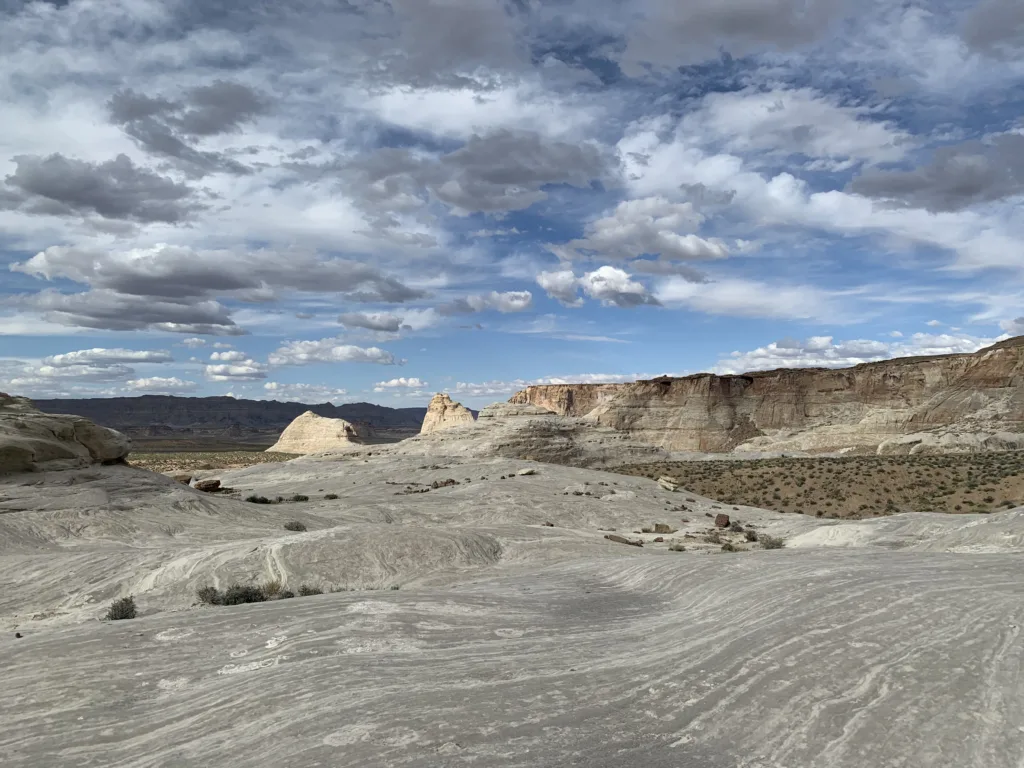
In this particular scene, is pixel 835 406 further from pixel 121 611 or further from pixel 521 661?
pixel 121 611

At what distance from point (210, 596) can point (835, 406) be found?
84.0 m

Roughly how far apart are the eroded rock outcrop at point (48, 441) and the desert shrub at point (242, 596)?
16290mm

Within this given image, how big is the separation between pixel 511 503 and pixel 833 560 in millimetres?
19235

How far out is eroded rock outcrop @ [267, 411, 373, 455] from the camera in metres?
113

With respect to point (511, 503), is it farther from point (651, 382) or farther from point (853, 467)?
point (651, 382)

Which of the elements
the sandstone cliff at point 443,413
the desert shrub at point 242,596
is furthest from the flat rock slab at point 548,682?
the sandstone cliff at point 443,413

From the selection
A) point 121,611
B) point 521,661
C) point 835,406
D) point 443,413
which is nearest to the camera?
point 521,661

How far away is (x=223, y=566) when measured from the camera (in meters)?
14.3

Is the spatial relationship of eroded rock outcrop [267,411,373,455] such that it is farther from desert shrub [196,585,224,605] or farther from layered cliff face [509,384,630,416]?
desert shrub [196,585,224,605]

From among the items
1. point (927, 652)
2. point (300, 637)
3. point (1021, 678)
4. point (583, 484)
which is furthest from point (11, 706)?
point (583, 484)

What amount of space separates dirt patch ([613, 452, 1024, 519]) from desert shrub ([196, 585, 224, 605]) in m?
35.5

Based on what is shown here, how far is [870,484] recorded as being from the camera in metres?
43.0

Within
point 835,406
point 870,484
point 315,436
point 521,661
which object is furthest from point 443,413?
point 521,661

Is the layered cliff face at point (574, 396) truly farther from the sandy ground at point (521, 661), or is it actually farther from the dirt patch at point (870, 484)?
the sandy ground at point (521, 661)
